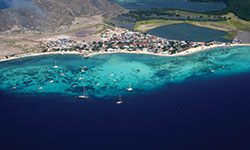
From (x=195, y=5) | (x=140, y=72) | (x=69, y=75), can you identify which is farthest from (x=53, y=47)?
(x=195, y=5)

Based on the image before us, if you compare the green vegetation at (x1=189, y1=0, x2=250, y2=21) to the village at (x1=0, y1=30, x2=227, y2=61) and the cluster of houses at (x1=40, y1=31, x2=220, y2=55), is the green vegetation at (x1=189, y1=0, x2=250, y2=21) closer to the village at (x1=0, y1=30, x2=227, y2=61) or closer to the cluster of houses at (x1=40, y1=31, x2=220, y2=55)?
the village at (x1=0, y1=30, x2=227, y2=61)

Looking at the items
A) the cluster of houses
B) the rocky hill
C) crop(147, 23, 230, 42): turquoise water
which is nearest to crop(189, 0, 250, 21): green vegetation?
crop(147, 23, 230, 42): turquoise water

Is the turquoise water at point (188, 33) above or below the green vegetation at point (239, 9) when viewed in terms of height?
below

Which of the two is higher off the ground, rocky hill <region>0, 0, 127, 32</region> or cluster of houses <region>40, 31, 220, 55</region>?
rocky hill <region>0, 0, 127, 32</region>

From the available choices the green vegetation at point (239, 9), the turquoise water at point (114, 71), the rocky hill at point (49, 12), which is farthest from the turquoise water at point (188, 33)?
the rocky hill at point (49, 12)

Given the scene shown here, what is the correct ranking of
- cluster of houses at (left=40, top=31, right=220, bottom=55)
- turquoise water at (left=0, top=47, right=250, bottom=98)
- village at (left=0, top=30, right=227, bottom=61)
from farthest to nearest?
1. cluster of houses at (left=40, top=31, right=220, bottom=55)
2. village at (left=0, top=30, right=227, bottom=61)
3. turquoise water at (left=0, top=47, right=250, bottom=98)

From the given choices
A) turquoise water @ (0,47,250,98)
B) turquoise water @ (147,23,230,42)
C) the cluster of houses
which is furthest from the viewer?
turquoise water @ (147,23,230,42)

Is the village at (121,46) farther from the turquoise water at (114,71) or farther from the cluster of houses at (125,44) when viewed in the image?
the turquoise water at (114,71)
